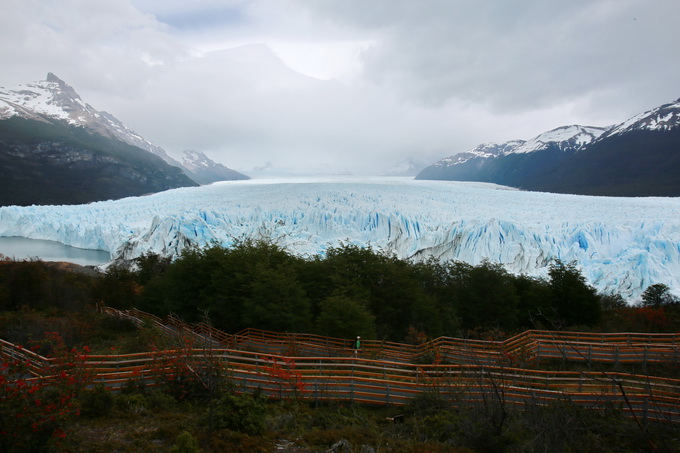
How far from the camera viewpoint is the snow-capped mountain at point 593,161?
71.8 m

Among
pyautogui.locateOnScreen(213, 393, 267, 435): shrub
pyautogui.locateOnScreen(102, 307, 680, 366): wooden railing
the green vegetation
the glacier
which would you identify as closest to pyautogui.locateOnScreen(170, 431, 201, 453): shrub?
the green vegetation

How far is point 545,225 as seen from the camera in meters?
30.4

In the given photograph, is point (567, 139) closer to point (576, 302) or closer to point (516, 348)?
point (576, 302)

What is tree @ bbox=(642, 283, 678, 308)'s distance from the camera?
22688 mm

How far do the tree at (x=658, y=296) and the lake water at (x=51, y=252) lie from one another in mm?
46936

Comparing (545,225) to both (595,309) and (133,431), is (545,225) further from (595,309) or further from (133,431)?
(133,431)

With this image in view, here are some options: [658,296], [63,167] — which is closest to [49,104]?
[63,167]

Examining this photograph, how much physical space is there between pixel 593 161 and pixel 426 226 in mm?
77559

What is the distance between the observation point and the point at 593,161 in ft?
293

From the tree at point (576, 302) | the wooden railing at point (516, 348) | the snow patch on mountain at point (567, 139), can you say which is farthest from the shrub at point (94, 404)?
the snow patch on mountain at point (567, 139)

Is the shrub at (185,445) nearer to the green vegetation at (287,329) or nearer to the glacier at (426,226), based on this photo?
the green vegetation at (287,329)

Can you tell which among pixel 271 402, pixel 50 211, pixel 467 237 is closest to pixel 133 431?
pixel 271 402

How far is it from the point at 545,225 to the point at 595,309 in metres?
12.0

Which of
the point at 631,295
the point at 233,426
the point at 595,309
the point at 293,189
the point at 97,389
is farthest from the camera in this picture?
the point at 293,189
